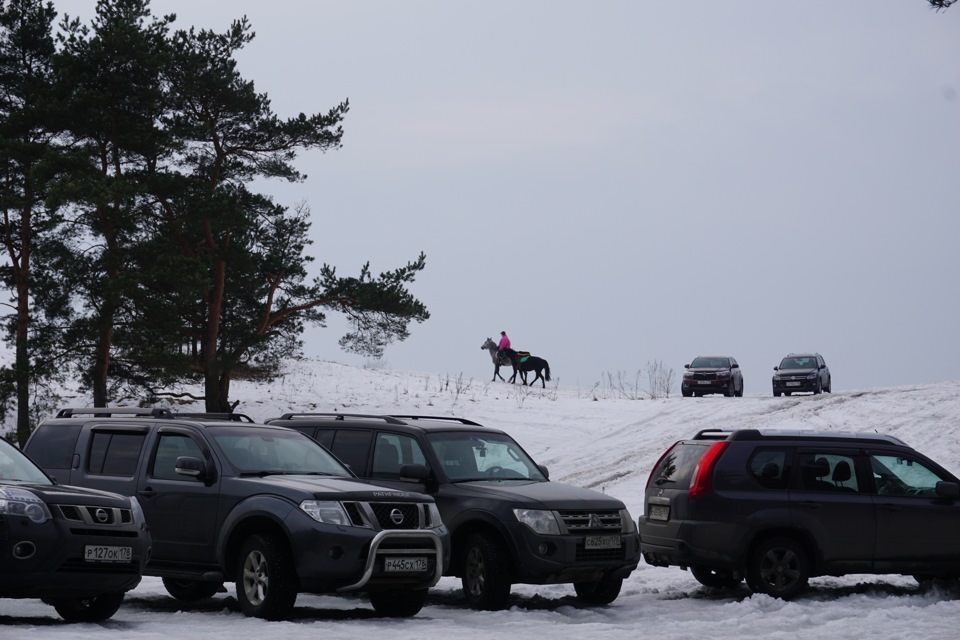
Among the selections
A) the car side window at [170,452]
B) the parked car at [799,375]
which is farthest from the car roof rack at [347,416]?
the parked car at [799,375]

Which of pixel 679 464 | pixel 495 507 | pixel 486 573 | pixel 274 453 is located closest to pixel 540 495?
pixel 495 507

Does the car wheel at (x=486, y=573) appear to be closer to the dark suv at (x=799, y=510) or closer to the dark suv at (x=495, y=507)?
the dark suv at (x=495, y=507)

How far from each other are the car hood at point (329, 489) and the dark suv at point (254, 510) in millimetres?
11

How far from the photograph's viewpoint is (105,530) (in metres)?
10.3

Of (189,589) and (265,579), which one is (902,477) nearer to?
(265,579)

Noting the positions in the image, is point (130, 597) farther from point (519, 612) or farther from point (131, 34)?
point (131, 34)

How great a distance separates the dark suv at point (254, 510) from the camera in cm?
1063

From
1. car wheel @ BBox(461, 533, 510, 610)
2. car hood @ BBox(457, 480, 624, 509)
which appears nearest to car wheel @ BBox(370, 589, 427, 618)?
car wheel @ BBox(461, 533, 510, 610)

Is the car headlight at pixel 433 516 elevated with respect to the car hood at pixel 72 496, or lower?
lower

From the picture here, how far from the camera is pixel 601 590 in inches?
501

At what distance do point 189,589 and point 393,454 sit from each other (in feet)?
8.29

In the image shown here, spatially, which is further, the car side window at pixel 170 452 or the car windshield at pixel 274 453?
the car side window at pixel 170 452

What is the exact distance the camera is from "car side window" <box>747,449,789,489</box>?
13328 millimetres

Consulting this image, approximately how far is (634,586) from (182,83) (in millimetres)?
24448
